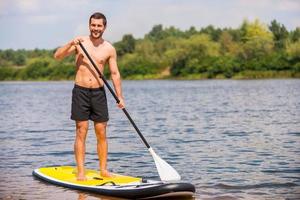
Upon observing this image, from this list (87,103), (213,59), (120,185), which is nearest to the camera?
(120,185)

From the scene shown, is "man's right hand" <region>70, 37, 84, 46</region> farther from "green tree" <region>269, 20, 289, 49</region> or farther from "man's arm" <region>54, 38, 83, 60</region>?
"green tree" <region>269, 20, 289, 49</region>

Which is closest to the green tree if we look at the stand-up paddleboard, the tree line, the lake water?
the tree line

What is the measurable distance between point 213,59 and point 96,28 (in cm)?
7713

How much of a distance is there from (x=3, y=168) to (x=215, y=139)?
578 centimetres

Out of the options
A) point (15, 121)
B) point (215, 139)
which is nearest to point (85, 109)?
point (215, 139)

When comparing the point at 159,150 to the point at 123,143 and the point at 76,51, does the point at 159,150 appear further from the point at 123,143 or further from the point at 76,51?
the point at 76,51

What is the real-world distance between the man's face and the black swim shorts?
0.73 metres

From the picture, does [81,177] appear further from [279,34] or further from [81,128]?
[279,34]

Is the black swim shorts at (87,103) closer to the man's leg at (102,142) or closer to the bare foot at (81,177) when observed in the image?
the man's leg at (102,142)

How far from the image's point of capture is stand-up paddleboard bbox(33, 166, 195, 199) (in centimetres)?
739

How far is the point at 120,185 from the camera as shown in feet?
25.9

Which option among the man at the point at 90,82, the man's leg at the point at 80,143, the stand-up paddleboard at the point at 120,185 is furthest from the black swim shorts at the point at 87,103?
the stand-up paddleboard at the point at 120,185

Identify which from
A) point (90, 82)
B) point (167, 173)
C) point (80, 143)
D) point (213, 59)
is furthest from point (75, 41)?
point (213, 59)

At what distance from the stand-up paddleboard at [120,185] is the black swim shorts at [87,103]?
884 millimetres
